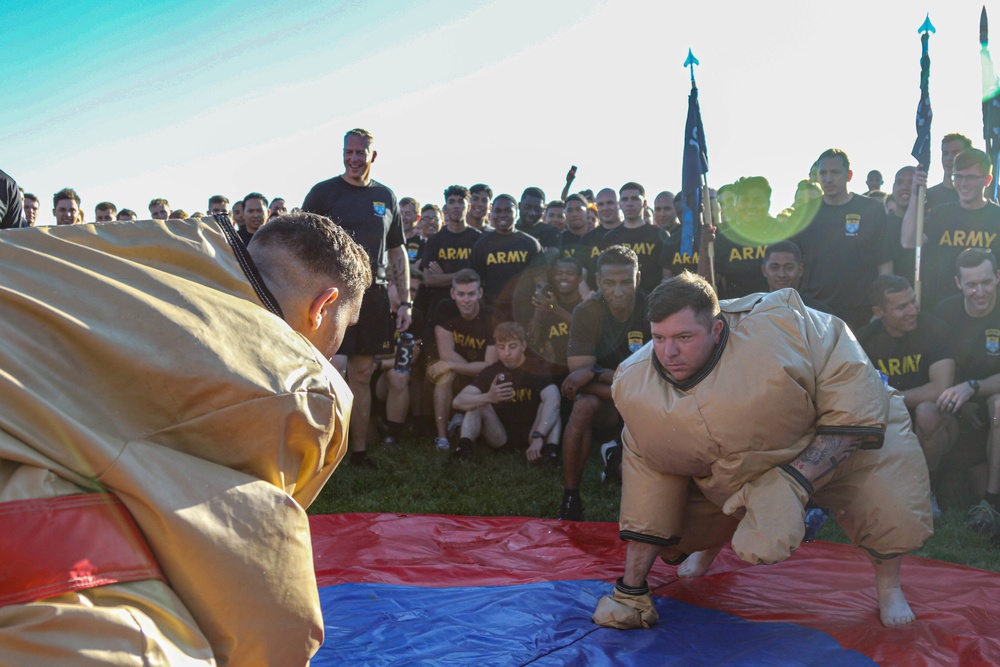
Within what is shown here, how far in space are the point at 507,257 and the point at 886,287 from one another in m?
2.77

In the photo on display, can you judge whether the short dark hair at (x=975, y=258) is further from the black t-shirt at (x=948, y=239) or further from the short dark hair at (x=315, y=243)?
the short dark hair at (x=315, y=243)

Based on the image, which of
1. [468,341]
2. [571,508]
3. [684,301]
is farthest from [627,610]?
[468,341]

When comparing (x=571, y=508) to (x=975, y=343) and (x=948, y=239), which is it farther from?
(x=948, y=239)

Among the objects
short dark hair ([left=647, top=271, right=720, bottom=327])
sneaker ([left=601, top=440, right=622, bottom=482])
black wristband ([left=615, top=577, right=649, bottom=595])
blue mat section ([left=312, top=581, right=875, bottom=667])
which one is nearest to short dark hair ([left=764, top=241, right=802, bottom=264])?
sneaker ([left=601, top=440, right=622, bottom=482])

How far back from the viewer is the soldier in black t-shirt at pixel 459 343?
6.38 meters

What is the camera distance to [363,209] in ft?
18.6

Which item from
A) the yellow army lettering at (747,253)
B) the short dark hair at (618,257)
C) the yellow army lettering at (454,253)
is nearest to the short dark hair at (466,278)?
the yellow army lettering at (454,253)

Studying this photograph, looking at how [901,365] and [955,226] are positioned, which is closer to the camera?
[901,365]

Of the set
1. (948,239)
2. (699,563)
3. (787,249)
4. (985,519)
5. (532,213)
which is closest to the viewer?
(699,563)

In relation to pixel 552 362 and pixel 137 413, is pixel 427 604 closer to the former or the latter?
pixel 137 413

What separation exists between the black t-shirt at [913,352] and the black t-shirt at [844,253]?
684mm

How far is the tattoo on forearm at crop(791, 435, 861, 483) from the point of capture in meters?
3.13

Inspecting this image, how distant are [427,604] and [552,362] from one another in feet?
9.67

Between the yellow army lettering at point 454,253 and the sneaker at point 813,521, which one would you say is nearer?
the sneaker at point 813,521
